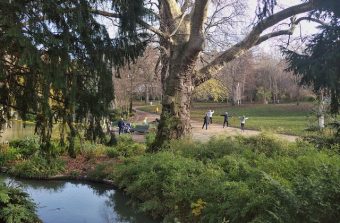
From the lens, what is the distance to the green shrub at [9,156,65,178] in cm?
1780

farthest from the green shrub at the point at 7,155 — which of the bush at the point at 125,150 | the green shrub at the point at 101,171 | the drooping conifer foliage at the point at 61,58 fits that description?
the drooping conifer foliage at the point at 61,58

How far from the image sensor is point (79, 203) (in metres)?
14.5

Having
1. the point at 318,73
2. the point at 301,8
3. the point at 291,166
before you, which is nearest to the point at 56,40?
the point at 318,73

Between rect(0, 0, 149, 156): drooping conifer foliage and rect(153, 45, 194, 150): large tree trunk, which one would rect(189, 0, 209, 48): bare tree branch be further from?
rect(0, 0, 149, 156): drooping conifer foliage

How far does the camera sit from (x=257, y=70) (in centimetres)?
8219

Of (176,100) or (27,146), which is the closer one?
(176,100)

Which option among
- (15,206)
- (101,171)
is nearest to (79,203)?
(101,171)

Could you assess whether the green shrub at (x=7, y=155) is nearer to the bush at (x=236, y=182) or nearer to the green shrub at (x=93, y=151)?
the green shrub at (x=93, y=151)

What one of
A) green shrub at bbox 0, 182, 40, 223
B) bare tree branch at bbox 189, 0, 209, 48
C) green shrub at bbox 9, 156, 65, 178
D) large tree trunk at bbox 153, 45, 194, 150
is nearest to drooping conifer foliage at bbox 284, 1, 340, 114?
green shrub at bbox 0, 182, 40, 223

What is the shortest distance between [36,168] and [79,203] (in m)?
4.27

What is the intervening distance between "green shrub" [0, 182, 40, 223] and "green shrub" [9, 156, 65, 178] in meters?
6.93

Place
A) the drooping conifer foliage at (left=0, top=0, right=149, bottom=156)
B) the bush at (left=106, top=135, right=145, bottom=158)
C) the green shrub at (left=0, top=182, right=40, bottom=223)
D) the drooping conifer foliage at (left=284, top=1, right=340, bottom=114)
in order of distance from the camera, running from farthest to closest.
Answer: the bush at (left=106, top=135, right=145, bottom=158)
the green shrub at (left=0, top=182, right=40, bottom=223)
the drooping conifer foliage at (left=0, top=0, right=149, bottom=156)
the drooping conifer foliage at (left=284, top=1, right=340, bottom=114)

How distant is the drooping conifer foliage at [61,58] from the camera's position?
729 centimetres

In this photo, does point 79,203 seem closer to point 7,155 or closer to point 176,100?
point 176,100
